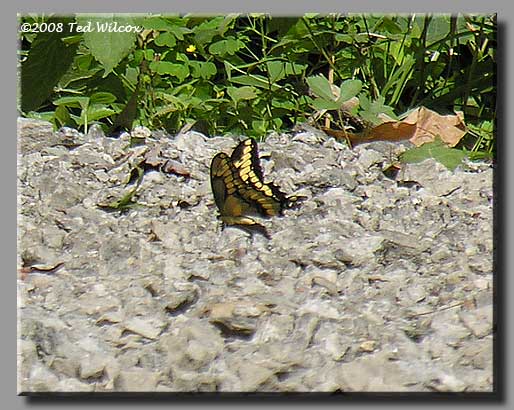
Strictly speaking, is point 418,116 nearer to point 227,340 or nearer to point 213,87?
point 213,87

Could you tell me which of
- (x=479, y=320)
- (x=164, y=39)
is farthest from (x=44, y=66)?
(x=479, y=320)

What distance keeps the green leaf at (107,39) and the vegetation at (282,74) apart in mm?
58

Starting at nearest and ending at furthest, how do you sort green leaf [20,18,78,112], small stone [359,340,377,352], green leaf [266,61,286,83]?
1. green leaf [20,18,78,112]
2. small stone [359,340,377,352]
3. green leaf [266,61,286,83]

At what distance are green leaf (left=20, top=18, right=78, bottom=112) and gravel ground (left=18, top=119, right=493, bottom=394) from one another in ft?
0.17

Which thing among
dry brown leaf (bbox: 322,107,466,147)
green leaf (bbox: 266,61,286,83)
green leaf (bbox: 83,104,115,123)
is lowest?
dry brown leaf (bbox: 322,107,466,147)

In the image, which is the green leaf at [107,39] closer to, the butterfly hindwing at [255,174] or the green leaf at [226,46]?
the green leaf at [226,46]

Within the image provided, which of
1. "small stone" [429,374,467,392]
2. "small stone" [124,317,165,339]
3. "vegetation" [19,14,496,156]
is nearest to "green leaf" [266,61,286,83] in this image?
"vegetation" [19,14,496,156]

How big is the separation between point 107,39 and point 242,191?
0.35m

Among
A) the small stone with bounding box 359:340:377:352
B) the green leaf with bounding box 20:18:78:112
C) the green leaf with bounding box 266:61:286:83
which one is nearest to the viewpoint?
the green leaf with bounding box 20:18:78:112

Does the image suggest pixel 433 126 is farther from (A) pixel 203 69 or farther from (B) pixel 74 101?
(B) pixel 74 101

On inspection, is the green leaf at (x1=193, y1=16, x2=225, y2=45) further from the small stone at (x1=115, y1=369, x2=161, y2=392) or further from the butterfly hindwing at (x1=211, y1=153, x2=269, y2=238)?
the small stone at (x1=115, y1=369, x2=161, y2=392)

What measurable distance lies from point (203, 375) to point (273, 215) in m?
0.30

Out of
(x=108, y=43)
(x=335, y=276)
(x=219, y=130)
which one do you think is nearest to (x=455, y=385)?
(x=335, y=276)

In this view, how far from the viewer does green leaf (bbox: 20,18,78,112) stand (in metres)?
2.33
